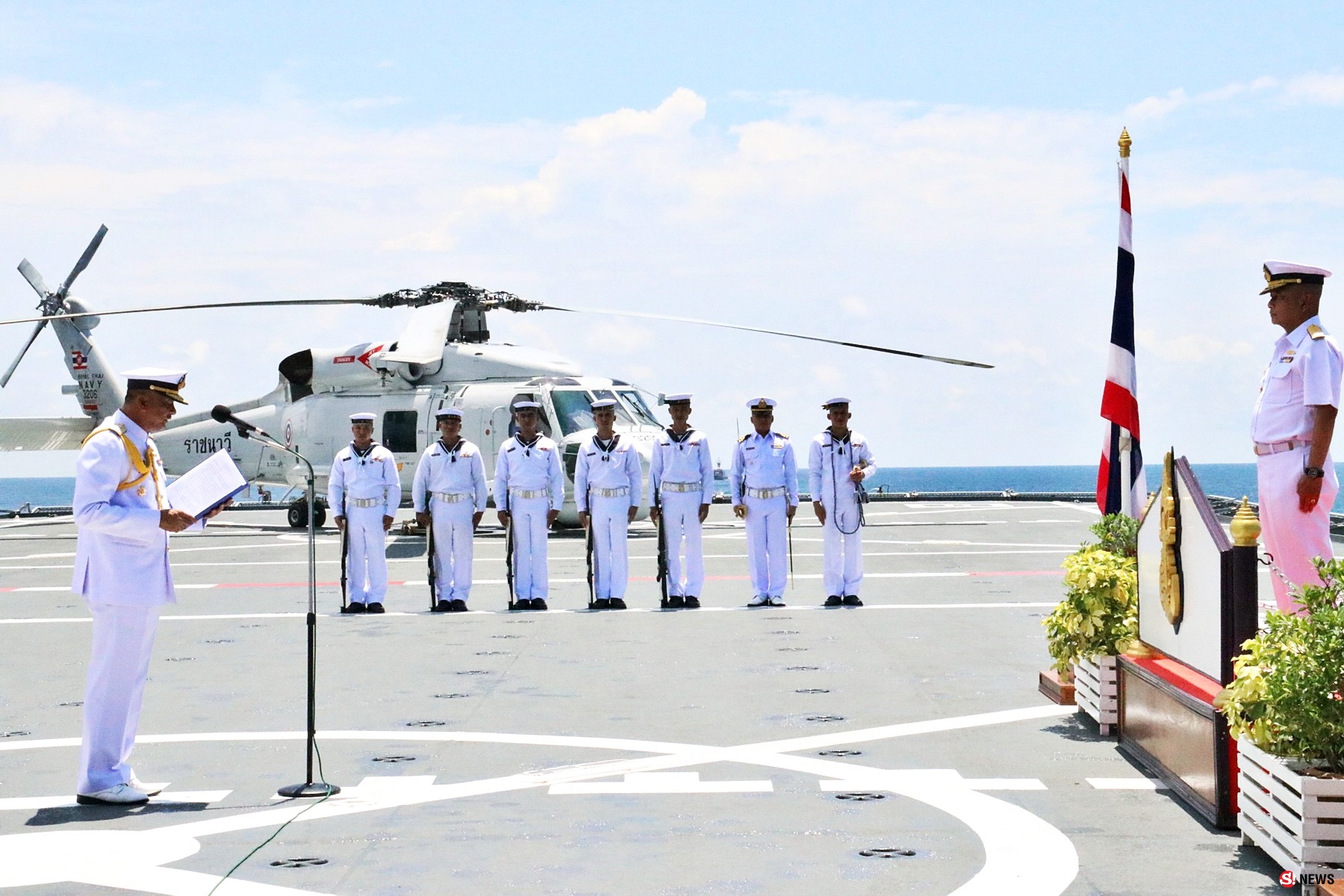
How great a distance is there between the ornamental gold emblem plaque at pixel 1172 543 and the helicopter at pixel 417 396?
11827 millimetres

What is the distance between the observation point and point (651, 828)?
5.13m

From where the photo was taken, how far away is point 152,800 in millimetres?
5727

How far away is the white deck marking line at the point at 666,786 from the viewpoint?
5.71 meters

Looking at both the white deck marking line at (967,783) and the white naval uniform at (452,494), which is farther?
the white naval uniform at (452,494)

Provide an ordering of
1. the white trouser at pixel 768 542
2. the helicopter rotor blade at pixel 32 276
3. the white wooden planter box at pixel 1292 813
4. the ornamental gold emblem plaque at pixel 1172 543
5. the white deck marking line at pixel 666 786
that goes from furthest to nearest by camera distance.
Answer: the helicopter rotor blade at pixel 32 276 → the white trouser at pixel 768 542 → the white deck marking line at pixel 666 786 → the ornamental gold emblem plaque at pixel 1172 543 → the white wooden planter box at pixel 1292 813

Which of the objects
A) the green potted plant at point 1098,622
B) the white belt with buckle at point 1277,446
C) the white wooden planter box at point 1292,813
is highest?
the white belt with buckle at point 1277,446

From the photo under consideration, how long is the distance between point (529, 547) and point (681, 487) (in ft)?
5.11

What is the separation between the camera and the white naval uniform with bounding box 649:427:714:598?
1312 centimetres

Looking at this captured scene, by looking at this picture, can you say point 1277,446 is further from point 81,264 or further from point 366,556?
point 81,264

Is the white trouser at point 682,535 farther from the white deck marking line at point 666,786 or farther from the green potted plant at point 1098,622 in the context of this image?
the white deck marking line at point 666,786

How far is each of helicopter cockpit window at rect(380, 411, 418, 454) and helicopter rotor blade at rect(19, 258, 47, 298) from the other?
515 inches

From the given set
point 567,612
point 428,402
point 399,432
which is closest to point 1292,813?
point 567,612

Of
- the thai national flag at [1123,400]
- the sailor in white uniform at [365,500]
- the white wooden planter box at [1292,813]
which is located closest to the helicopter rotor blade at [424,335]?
the sailor in white uniform at [365,500]

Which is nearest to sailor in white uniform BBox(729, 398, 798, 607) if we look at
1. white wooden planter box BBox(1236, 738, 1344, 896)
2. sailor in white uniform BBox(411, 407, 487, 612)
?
sailor in white uniform BBox(411, 407, 487, 612)
